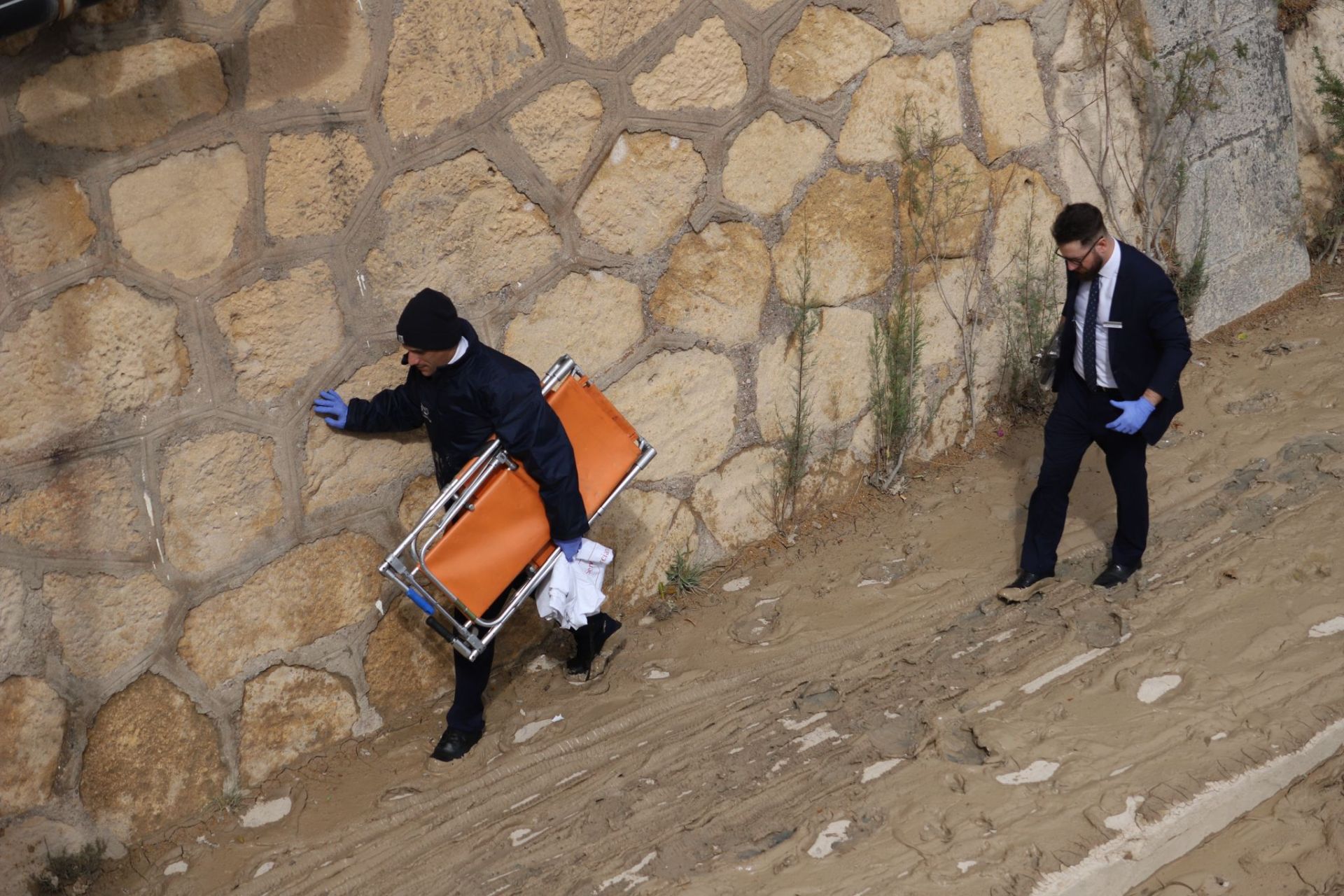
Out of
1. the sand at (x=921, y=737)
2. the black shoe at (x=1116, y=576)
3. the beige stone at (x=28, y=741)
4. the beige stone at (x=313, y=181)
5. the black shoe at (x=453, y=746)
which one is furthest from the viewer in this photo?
A: the black shoe at (x=1116, y=576)

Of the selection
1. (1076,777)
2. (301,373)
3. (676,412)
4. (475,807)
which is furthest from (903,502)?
(301,373)

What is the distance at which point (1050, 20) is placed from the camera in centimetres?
544

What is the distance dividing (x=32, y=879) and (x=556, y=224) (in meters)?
2.65

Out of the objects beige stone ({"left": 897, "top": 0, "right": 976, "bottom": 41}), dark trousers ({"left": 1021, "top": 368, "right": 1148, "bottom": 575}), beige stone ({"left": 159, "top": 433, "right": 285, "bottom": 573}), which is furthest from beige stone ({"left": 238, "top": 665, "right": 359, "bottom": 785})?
beige stone ({"left": 897, "top": 0, "right": 976, "bottom": 41})

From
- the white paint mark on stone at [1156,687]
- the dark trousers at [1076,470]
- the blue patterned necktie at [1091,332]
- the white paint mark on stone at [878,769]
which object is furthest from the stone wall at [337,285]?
the white paint mark on stone at [1156,687]

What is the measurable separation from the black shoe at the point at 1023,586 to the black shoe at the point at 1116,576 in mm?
189

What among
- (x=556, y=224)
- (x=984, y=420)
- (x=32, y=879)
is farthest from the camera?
(x=984, y=420)

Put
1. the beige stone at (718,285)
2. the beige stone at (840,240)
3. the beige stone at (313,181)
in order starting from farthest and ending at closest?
1. the beige stone at (840,240)
2. the beige stone at (718,285)
3. the beige stone at (313,181)

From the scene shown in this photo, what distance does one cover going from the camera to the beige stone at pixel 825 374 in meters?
5.09

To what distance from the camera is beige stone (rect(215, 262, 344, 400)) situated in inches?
153

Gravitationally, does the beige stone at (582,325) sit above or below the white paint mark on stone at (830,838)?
above

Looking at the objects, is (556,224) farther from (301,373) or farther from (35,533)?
(35,533)

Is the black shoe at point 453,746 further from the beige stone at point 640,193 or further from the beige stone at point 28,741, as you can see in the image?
the beige stone at point 640,193

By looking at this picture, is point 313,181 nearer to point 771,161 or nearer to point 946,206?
point 771,161
